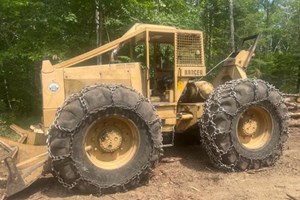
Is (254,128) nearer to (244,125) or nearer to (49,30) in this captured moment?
(244,125)

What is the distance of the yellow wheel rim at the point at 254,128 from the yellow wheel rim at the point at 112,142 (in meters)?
2.06

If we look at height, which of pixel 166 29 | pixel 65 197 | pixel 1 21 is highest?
pixel 1 21

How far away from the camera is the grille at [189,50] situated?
694cm

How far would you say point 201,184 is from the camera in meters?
5.96

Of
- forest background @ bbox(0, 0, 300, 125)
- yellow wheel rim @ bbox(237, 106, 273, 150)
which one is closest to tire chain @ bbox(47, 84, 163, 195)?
yellow wheel rim @ bbox(237, 106, 273, 150)

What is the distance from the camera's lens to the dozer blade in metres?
5.33

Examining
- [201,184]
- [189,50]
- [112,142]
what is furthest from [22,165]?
Result: [189,50]

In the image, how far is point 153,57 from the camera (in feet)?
25.3

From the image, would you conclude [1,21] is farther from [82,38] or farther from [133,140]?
→ [133,140]

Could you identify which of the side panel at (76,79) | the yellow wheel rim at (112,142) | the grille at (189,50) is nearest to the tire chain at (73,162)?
the yellow wheel rim at (112,142)

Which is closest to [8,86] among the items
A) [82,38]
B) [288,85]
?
[82,38]

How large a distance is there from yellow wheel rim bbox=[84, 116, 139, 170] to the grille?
172 cm

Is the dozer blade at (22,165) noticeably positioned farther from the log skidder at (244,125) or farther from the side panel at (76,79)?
the log skidder at (244,125)

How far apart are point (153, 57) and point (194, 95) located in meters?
1.10
